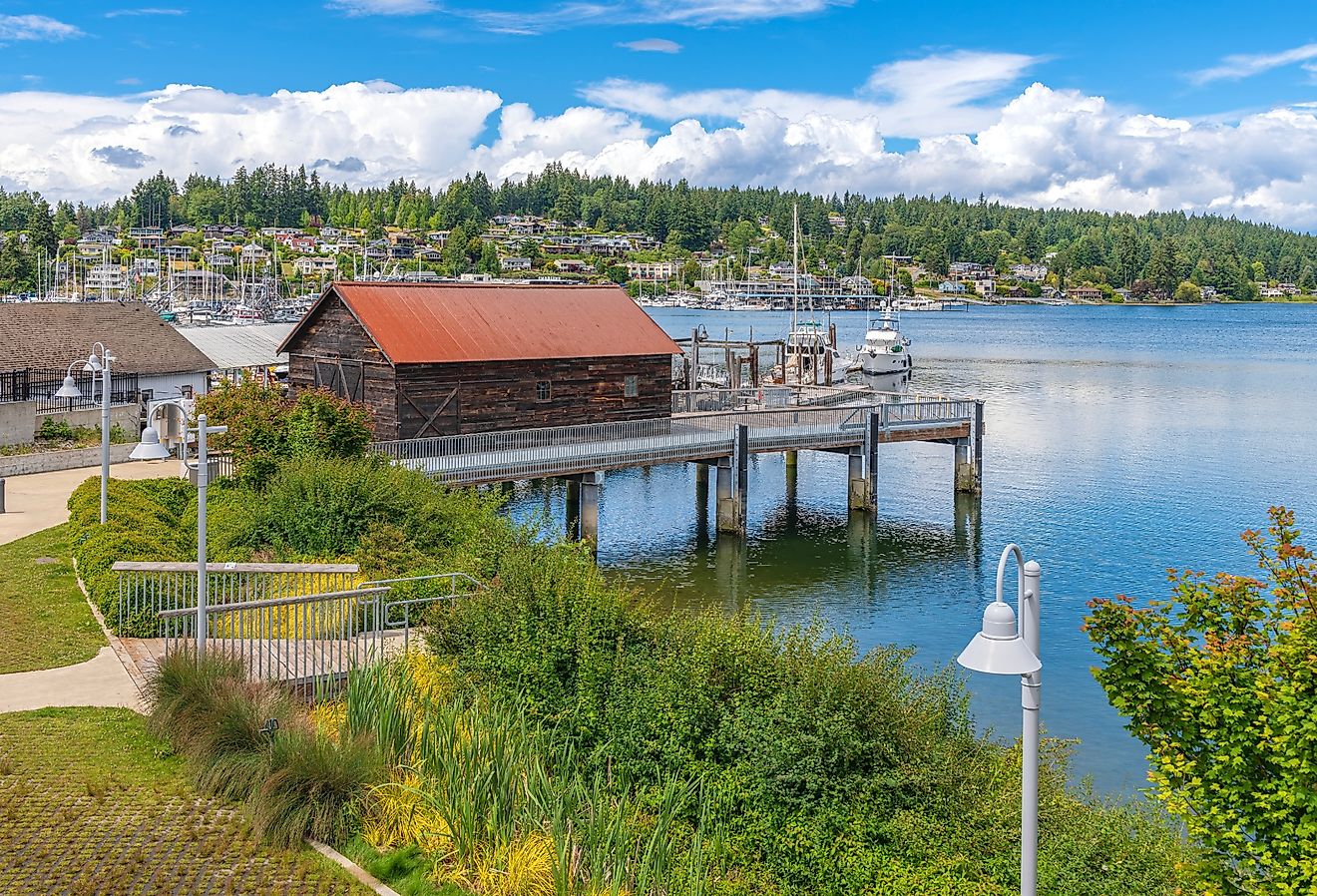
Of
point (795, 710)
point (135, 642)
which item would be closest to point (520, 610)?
point (795, 710)

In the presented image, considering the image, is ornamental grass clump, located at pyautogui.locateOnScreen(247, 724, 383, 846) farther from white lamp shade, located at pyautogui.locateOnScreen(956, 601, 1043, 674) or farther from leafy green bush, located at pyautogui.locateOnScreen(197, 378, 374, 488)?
leafy green bush, located at pyautogui.locateOnScreen(197, 378, 374, 488)

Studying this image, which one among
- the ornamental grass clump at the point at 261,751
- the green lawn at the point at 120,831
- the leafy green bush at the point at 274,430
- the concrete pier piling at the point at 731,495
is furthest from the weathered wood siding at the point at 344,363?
the green lawn at the point at 120,831

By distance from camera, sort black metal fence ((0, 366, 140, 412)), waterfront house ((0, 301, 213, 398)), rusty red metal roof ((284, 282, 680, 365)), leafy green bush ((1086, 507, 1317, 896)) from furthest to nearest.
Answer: waterfront house ((0, 301, 213, 398)) → black metal fence ((0, 366, 140, 412)) → rusty red metal roof ((284, 282, 680, 365)) → leafy green bush ((1086, 507, 1317, 896))

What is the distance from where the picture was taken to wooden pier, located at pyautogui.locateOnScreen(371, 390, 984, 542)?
126 ft

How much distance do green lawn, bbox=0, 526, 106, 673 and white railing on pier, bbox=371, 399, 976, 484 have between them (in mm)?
11239

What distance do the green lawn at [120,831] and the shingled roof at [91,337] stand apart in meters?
36.9

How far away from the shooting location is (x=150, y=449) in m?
18.4

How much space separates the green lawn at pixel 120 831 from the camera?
12.2 metres

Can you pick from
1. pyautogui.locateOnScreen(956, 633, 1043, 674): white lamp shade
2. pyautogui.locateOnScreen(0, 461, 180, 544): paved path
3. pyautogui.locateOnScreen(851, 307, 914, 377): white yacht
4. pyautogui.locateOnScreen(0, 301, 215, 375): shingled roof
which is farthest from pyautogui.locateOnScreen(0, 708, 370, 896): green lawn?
pyautogui.locateOnScreen(851, 307, 914, 377): white yacht

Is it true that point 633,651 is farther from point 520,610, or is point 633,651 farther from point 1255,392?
point 1255,392

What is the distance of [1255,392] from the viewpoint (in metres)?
99.1

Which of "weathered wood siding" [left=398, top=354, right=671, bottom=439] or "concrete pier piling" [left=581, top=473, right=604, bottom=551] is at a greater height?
"weathered wood siding" [left=398, top=354, right=671, bottom=439]

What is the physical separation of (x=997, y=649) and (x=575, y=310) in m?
36.6

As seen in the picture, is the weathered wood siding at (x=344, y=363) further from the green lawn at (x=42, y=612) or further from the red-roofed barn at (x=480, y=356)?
the green lawn at (x=42, y=612)
